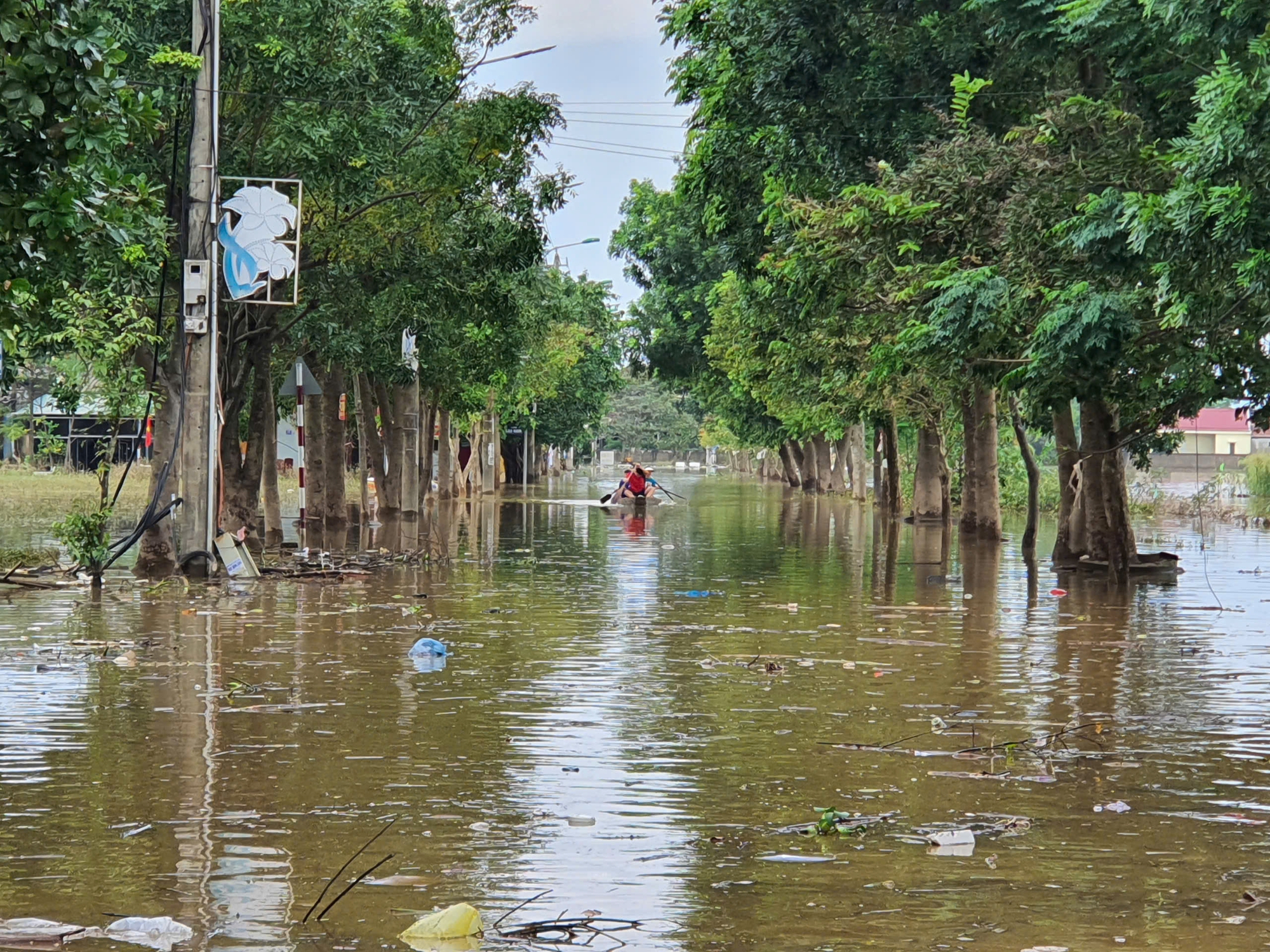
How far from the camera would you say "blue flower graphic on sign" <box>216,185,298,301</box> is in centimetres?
2053

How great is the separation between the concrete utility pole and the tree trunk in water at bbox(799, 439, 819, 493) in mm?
53118

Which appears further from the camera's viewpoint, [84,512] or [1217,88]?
[84,512]

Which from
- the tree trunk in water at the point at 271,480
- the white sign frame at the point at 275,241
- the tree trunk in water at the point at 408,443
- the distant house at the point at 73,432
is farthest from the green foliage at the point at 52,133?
the distant house at the point at 73,432

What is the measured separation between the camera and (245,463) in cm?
2791

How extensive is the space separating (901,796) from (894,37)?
1546 cm

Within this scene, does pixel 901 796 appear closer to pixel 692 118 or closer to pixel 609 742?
pixel 609 742

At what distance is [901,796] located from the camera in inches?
341

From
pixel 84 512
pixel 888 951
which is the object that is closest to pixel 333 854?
pixel 888 951

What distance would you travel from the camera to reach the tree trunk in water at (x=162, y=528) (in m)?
21.4

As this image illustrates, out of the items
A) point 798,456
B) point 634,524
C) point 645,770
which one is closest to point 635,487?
point 634,524

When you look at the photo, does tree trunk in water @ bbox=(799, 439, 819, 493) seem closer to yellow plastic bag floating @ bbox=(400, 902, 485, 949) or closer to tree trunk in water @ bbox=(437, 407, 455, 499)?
tree trunk in water @ bbox=(437, 407, 455, 499)

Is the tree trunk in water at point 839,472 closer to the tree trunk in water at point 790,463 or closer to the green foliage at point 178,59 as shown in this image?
the tree trunk in water at point 790,463

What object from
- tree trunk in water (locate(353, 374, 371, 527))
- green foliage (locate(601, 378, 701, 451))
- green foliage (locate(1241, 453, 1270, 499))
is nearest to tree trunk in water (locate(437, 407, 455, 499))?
tree trunk in water (locate(353, 374, 371, 527))

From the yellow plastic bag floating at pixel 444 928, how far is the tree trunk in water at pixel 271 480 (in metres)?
23.2
